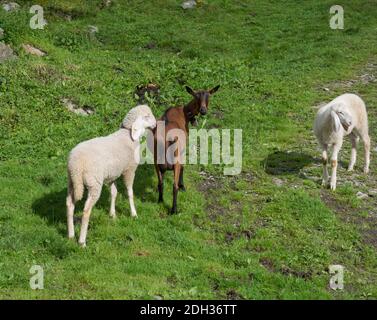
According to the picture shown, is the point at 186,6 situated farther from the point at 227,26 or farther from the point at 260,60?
the point at 260,60

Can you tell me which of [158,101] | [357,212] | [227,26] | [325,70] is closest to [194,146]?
[158,101]

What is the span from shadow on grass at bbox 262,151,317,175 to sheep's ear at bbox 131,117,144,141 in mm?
4714

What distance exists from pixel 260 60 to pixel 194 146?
12.8 m

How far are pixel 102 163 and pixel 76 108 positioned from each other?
7722 millimetres

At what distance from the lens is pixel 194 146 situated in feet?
57.2

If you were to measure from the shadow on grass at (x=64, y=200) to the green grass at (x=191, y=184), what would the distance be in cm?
5

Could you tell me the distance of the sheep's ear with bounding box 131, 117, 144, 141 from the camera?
1286cm

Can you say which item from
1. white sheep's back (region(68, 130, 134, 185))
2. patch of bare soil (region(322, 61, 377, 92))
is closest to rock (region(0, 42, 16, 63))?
white sheep's back (region(68, 130, 134, 185))

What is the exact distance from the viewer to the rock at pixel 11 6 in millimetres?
30703

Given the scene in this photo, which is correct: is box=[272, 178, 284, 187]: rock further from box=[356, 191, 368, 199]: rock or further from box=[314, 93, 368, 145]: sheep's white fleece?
box=[356, 191, 368, 199]: rock

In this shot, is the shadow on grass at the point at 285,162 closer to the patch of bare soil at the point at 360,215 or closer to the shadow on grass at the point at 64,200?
the patch of bare soil at the point at 360,215

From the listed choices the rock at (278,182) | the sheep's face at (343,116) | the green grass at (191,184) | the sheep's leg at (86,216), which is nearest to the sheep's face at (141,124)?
the green grass at (191,184)

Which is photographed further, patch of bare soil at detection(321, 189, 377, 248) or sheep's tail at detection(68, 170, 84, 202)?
patch of bare soil at detection(321, 189, 377, 248)
